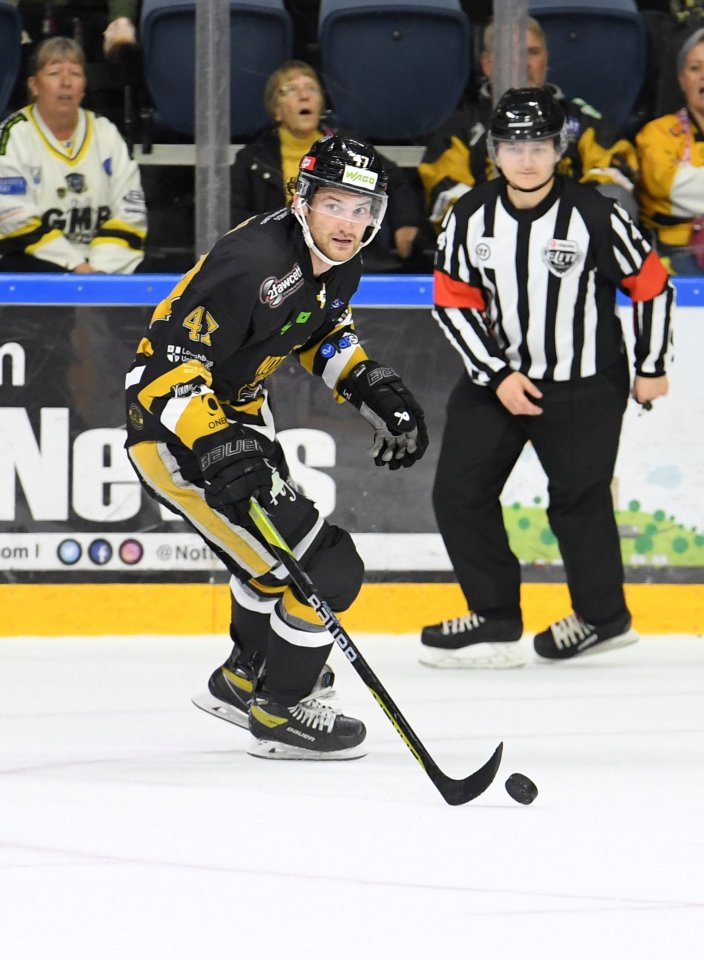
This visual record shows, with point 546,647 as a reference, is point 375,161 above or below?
above

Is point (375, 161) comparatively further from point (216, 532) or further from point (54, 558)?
point (54, 558)

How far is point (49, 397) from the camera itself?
438cm

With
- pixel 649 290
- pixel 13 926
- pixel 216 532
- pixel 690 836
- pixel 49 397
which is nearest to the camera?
pixel 13 926

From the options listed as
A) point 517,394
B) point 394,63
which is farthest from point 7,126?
point 517,394

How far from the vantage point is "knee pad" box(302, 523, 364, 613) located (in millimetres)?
3016

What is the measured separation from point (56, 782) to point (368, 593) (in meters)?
1.65

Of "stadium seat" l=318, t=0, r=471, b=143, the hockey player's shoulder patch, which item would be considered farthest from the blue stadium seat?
"stadium seat" l=318, t=0, r=471, b=143

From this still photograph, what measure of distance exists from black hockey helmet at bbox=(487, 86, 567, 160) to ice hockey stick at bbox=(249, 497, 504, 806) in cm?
132

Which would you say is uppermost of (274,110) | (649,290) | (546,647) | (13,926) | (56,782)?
(274,110)

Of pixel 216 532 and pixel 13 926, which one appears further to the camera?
pixel 216 532

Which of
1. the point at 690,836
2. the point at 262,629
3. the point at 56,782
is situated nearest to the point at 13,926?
the point at 56,782

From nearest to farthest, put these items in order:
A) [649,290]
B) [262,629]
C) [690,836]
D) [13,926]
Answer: [13,926]
[690,836]
[262,629]
[649,290]

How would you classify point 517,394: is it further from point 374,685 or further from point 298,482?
point 374,685

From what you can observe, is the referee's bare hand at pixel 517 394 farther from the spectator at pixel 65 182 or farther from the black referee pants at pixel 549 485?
the spectator at pixel 65 182
